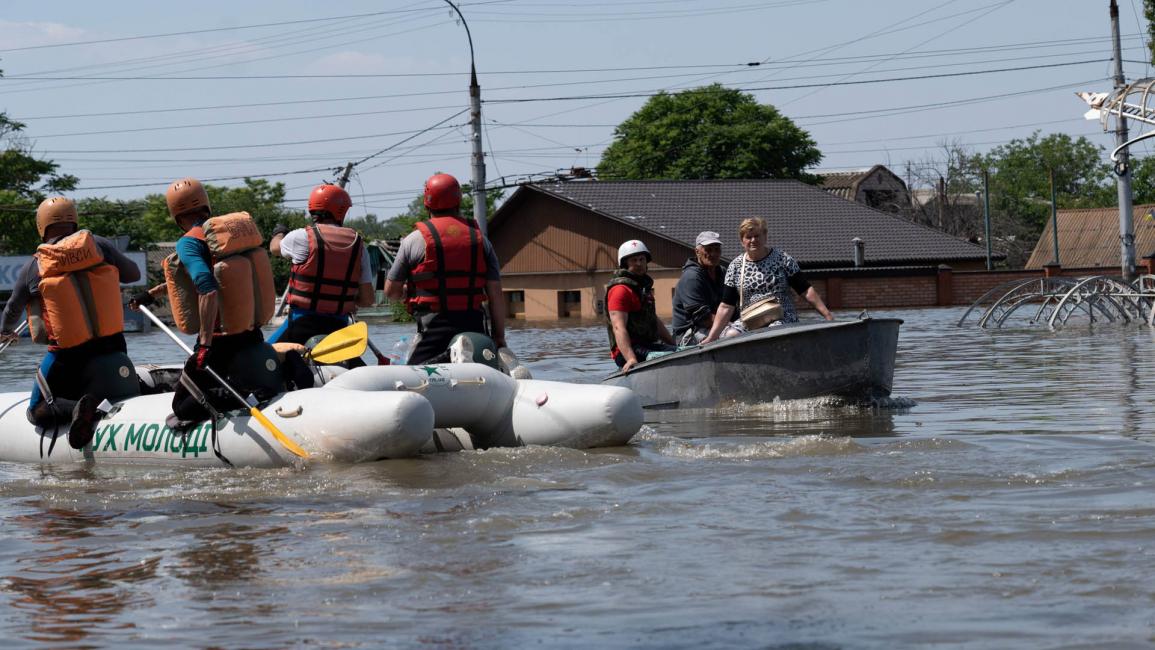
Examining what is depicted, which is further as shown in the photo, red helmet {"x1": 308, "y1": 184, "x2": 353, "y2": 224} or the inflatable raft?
red helmet {"x1": 308, "y1": 184, "x2": 353, "y2": 224}

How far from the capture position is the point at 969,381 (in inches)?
581

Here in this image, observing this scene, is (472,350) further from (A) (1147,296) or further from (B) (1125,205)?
(B) (1125,205)

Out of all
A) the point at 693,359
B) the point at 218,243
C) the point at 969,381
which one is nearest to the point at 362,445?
the point at 218,243

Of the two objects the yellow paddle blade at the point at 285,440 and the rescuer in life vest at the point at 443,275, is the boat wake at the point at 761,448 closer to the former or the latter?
the rescuer in life vest at the point at 443,275

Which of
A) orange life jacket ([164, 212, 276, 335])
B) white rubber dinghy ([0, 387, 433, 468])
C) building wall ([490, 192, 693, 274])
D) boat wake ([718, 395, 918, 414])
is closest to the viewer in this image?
white rubber dinghy ([0, 387, 433, 468])

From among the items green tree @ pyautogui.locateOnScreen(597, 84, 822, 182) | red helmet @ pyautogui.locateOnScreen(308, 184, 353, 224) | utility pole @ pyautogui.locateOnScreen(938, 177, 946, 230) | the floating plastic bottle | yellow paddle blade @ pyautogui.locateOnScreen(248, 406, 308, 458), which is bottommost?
yellow paddle blade @ pyautogui.locateOnScreen(248, 406, 308, 458)

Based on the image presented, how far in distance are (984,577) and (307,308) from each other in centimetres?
541

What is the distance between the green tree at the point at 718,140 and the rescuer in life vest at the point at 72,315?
6894 cm

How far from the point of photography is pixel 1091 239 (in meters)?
80.4

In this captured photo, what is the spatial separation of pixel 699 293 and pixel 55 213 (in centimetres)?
517

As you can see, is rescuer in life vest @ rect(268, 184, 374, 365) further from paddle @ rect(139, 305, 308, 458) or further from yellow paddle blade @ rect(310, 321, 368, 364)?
paddle @ rect(139, 305, 308, 458)

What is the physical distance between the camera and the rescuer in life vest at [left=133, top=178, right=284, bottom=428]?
8.40 m

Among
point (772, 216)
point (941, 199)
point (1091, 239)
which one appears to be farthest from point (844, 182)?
point (772, 216)

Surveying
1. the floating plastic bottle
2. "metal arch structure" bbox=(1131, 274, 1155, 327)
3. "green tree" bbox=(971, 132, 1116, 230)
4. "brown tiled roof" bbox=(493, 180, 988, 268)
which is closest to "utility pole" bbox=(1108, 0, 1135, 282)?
"metal arch structure" bbox=(1131, 274, 1155, 327)
